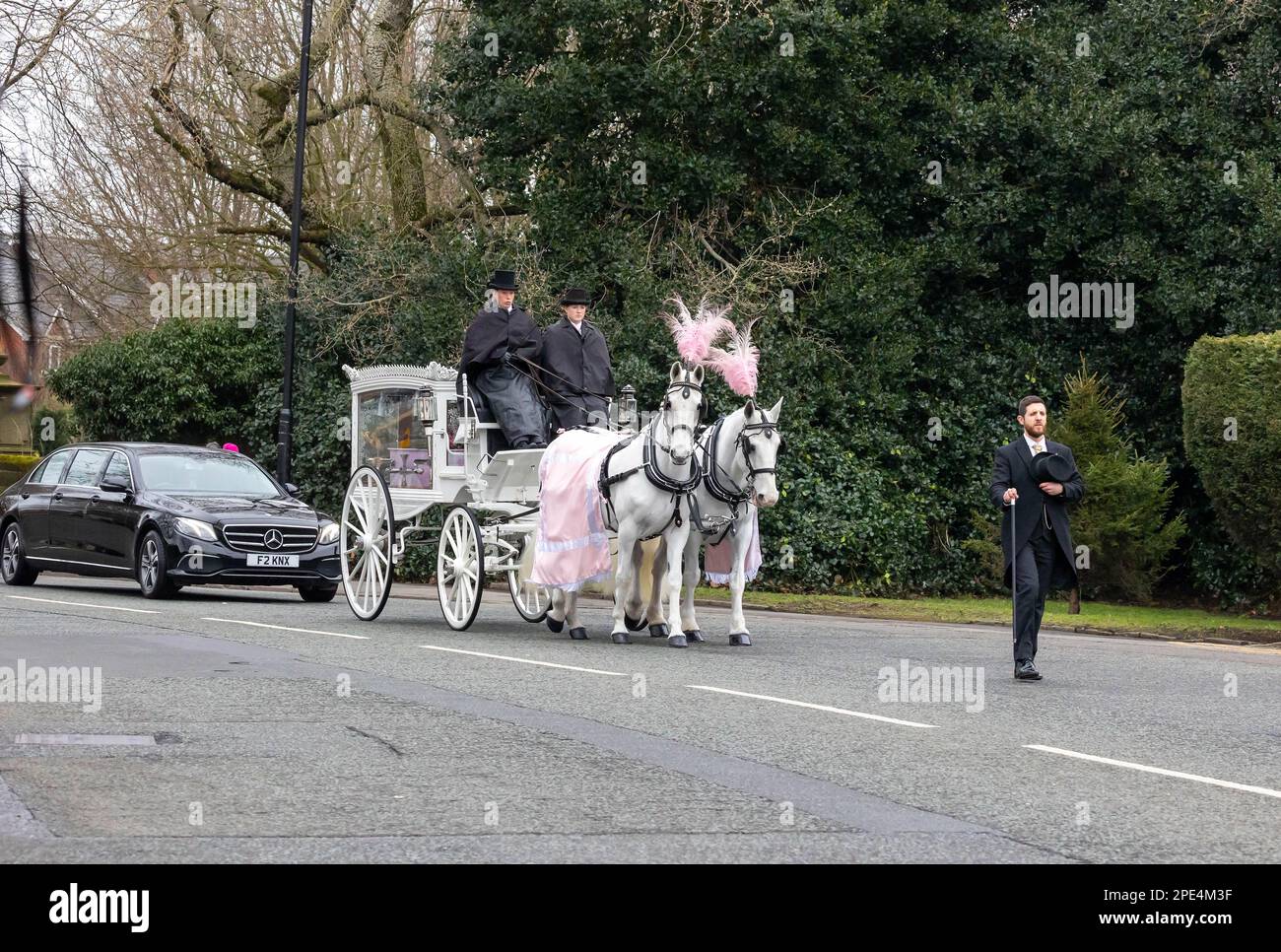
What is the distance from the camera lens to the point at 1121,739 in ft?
31.7

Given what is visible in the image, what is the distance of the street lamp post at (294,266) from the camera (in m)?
28.5

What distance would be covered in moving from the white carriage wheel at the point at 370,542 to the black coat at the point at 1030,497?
19.1 ft

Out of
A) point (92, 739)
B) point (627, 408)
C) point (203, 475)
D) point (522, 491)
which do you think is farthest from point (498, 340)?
point (92, 739)

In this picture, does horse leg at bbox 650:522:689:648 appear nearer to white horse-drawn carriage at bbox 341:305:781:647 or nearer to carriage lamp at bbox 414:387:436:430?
white horse-drawn carriage at bbox 341:305:781:647

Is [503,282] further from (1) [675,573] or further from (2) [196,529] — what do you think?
(2) [196,529]

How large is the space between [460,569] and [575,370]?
79.2 inches

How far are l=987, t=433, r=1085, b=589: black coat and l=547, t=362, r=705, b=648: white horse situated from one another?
8.00ft

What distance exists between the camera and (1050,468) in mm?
13086

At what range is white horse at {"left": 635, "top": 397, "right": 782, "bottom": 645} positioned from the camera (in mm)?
13867

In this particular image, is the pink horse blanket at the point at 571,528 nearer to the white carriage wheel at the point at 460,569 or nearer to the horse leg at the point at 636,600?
the horse leg at the point at 636,600

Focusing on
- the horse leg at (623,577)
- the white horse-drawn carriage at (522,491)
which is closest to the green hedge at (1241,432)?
the white horse-drawn carriage at (522,491)

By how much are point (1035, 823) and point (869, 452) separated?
18991 millimetres
